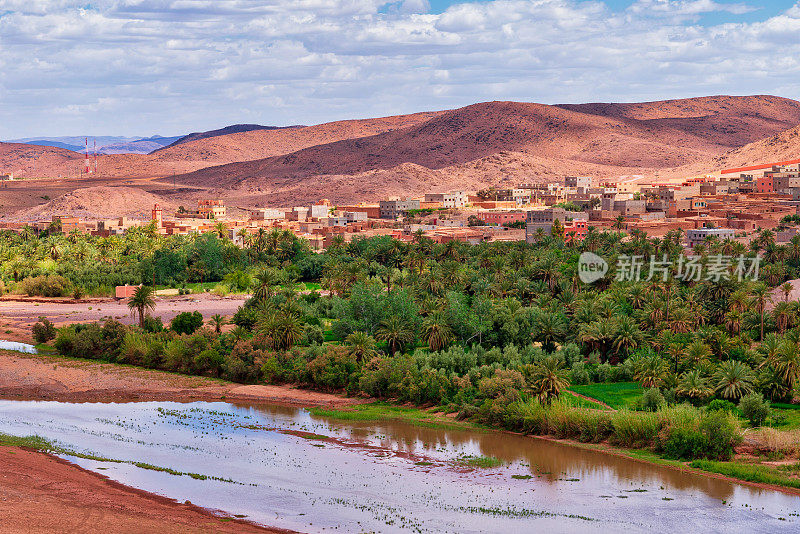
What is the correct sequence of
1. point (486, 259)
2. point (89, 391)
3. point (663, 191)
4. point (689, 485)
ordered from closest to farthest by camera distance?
point (689, 485) < point (89, 391) < point (486, 259) < point (663, 191)

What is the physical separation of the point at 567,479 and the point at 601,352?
625 inches

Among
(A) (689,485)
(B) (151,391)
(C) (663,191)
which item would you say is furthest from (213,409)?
(C) (663,191)

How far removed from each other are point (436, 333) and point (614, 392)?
30.0 feet

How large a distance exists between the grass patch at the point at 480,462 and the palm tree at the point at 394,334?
13.6 meters

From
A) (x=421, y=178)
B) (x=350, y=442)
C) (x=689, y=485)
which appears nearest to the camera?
(x=689, y=485)

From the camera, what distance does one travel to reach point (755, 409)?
34875mm

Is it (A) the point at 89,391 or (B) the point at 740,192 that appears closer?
(A) the point at 89,391

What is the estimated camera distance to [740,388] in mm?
36688

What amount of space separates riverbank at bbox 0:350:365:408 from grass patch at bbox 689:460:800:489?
49.3 ft

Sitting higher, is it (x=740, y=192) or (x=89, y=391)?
(x=740, y=192)

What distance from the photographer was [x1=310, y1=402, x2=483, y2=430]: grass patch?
3747 cm

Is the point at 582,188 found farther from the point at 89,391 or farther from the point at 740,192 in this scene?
the point at 89,391

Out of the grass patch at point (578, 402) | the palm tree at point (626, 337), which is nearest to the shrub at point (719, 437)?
the grass patch at point (578, 402)

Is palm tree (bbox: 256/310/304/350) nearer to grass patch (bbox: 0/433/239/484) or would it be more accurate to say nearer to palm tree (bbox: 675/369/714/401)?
grass patch (bbox: 0/433/239/484)
